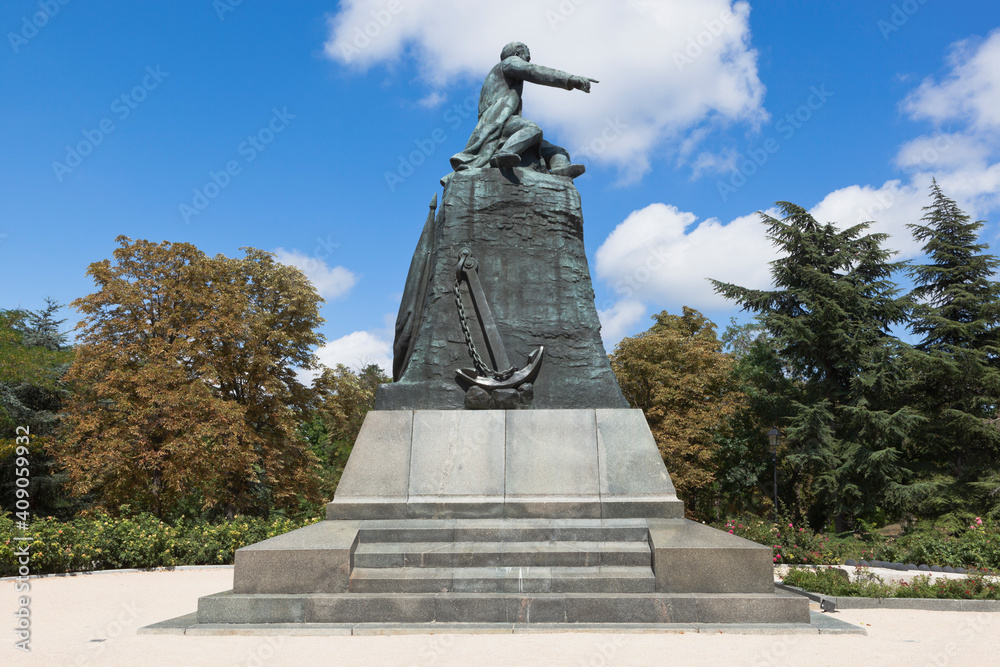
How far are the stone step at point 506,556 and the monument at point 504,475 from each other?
0.06 feet

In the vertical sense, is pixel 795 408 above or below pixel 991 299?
below

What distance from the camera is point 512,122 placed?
10.1 m

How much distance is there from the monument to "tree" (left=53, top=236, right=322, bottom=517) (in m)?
12.8

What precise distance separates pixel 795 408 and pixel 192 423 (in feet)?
69.6

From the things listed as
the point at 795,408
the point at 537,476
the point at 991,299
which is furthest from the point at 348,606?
the point at 991,299

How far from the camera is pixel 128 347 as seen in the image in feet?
68.7

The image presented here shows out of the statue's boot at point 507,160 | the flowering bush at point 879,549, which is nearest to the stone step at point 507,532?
the statue's boot at point 507,160

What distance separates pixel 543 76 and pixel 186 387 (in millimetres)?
15162

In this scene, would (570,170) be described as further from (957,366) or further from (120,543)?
(957,366)

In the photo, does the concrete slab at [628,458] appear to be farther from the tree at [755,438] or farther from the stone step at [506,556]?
the tree at [755,438]

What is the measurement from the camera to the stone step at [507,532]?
7.29 metres

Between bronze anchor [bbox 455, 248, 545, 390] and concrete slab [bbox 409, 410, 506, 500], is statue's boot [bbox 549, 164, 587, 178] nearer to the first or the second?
bronze anchor [bbox 455, 248, 545, 390]

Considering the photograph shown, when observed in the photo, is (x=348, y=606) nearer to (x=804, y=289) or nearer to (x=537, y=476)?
(x=537, y=476)

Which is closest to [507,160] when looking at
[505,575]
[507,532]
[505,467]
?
[505,467]
